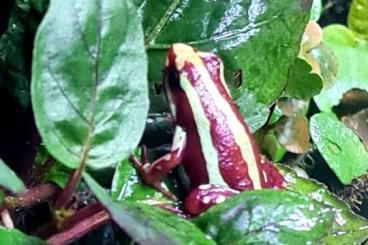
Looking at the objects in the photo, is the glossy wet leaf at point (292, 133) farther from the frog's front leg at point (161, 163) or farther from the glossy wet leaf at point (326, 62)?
the frog's front leg at point (161, 163)

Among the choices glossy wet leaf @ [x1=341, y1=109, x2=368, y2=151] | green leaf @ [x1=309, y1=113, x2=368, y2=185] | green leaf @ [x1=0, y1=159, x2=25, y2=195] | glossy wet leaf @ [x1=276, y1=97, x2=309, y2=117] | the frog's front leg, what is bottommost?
glossy wet leaf @ [x1=341, y1=109, x2=368, y2=151]

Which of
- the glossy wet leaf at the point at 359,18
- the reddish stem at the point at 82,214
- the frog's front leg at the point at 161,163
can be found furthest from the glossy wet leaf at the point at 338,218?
the glossy wet leaf at the point at 359,18

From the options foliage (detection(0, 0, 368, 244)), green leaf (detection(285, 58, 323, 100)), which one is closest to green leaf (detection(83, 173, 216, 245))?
foliage (detection(0, 0, 368, 244))

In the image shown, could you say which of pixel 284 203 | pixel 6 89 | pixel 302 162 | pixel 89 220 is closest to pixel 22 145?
pixel 6 89

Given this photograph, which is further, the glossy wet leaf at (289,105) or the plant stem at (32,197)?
the glossy wet leaf at (289,105)

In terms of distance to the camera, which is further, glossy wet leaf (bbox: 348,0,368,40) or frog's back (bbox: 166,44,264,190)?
glossy wet leaf (bbox: 348,0,368,40)

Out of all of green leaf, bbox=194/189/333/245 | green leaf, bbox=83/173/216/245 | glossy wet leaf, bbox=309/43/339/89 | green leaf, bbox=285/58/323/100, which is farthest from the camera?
glossy wet leaf, bbox=309/43/339/89

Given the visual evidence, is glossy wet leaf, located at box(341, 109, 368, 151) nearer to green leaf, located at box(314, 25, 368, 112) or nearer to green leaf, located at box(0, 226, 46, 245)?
green leaf, located at box(314, 25, 368, 112)
